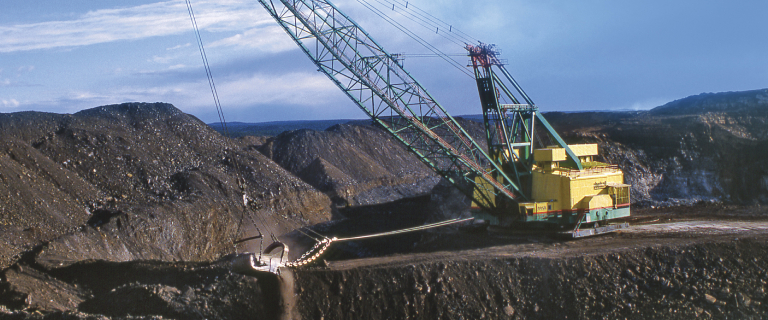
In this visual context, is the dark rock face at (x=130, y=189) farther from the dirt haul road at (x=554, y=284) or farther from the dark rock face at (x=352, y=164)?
the dirt haul road at (x=554, y=284)

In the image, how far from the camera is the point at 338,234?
1053 inches

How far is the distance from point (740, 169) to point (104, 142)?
29519 millimetres

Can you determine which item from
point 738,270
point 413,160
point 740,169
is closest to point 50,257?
point 738,270

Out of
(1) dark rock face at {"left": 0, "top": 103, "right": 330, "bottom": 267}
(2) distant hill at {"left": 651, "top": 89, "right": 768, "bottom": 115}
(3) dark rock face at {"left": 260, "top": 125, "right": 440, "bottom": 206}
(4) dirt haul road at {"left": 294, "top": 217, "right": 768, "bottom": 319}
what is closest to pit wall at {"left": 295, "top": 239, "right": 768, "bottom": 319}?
(4) dirt haul road at {"left": 294, "top": 217, "right": 768, "bottom": 319}

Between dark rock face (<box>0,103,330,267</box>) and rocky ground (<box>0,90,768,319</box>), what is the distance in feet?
0.26

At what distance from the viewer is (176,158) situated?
28.1 meters

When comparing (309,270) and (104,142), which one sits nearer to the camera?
(309,270)

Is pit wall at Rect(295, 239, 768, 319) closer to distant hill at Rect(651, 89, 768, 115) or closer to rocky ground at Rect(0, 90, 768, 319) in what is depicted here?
rocky ground at Rect(0, 90, 768, 319)

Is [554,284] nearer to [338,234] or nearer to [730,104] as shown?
[338,234]

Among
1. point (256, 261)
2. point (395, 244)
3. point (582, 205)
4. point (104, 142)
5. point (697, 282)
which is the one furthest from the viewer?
point (104, 142)

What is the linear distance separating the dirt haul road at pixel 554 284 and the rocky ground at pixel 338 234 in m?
0.04

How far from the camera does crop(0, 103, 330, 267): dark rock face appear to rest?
61.6 ft

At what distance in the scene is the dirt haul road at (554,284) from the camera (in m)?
13.5

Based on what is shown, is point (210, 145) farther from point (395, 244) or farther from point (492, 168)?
point (492, 168)
